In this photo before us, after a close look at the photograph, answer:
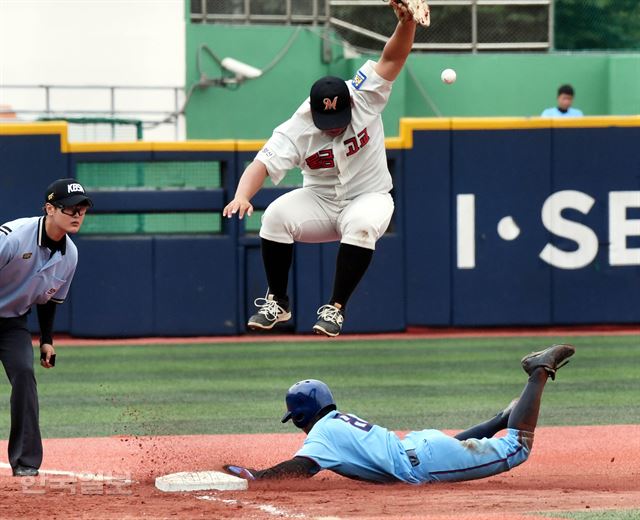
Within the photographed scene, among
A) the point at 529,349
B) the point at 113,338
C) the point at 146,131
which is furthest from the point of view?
the point at 146,131

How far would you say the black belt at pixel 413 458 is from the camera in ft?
25.2

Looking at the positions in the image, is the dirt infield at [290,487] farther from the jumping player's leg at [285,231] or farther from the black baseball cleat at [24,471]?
the jumping player's leg at [285,231]

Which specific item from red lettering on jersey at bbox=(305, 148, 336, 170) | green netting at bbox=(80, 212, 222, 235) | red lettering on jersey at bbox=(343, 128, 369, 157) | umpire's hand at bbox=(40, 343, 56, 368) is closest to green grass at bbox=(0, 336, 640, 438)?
green netting at bbox=(80, 212, 222, 235)

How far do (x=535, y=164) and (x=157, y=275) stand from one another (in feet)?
14.3

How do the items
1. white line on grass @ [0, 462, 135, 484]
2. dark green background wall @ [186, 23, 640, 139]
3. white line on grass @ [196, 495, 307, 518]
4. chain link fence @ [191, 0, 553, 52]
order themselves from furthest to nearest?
chain link fence @ [191, 0, 553, 52] → dark green background wall @ [186, 23, 640, 139] → white line on grass @ [0, 462, 135, 484] → white line on grass @ [196, 495, 307, 518]

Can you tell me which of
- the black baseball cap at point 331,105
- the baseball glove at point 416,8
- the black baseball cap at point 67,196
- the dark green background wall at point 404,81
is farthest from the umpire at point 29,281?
the dark green background wall at point 404,81

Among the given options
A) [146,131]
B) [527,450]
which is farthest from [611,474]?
[146,131]

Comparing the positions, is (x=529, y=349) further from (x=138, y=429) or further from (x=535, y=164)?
(x=138, y=429)

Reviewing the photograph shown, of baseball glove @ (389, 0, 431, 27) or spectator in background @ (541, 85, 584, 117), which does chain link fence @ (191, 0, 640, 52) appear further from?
baseball glove @ (389, 0, 431, 27)

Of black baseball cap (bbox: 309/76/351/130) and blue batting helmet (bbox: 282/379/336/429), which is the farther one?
blue batting helmet (bbox: 282/379/336/429)

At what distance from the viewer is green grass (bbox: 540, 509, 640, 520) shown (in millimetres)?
6266

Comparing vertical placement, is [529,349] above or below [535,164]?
below

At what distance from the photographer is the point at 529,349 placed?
14.2 m

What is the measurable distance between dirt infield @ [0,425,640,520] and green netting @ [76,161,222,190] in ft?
18.0
